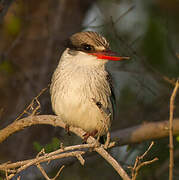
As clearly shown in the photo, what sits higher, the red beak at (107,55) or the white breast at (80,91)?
the red beak at (107,55)

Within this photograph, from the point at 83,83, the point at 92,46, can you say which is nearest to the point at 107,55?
the point at 92,46

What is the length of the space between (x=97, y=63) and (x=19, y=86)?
197 cm

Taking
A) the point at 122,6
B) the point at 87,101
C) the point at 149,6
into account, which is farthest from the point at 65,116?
the point at 149,6

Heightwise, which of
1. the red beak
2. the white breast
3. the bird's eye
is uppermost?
the bird's eye

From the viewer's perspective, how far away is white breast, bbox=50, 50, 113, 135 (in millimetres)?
3848

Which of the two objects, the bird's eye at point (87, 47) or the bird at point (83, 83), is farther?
the bird's eye at point (87, 47)

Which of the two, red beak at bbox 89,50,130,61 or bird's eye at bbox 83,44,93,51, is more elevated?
bird's eye at bbox 83,44,93,51

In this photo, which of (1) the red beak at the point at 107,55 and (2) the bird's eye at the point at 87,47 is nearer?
(1) the red beak at the point at 107,55

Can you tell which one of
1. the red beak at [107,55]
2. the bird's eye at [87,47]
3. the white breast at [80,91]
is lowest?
the white breast at [80,91]

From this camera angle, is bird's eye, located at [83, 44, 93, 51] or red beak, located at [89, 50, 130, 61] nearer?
red beak, located at [89, 50, 130, 61]

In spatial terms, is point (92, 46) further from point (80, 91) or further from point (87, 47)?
point (80, 91)

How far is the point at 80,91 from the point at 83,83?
9cm

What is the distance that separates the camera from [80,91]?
384cm

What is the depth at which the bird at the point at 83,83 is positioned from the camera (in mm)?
3852
